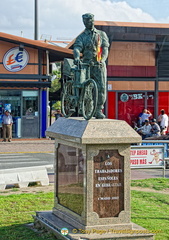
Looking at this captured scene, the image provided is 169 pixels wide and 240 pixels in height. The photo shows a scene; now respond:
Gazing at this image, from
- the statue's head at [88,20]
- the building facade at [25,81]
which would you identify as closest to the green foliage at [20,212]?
the statue's head at [88,20]

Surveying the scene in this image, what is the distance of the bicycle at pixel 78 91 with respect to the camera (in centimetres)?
906

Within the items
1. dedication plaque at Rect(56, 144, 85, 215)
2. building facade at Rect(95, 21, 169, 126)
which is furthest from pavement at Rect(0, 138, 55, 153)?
dedication plaque at Rect(56, 144, 85, 215)

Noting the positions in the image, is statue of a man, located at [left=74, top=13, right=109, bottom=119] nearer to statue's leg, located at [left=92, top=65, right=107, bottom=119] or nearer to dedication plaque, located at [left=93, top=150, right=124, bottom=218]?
statue's leg, located at [left=92, top=65, right=107, bottom=119]

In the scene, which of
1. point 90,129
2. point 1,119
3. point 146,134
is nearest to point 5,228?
point 90,129

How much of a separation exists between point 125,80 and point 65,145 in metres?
22.1

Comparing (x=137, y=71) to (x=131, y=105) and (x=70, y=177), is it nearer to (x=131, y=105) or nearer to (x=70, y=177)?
(x=131, y=105)

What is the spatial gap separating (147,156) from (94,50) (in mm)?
6323

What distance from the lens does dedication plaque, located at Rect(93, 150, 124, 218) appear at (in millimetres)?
7781

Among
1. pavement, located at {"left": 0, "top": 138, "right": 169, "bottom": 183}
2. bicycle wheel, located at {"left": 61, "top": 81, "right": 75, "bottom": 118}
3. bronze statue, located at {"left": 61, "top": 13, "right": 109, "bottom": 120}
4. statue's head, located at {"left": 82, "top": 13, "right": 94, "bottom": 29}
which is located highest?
statue's head, located at {"left": 82, "top": 13, "right": 94, "bottom": 29}

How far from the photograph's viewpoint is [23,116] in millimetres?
28516

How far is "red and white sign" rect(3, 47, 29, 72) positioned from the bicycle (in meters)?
18.9

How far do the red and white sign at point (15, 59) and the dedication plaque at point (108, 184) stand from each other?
70.1ft

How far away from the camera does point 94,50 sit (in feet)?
31.9

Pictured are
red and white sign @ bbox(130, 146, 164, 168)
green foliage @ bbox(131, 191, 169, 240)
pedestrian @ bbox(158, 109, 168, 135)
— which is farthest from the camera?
pedestrian @ bbox(158, 109, 168, 135)
